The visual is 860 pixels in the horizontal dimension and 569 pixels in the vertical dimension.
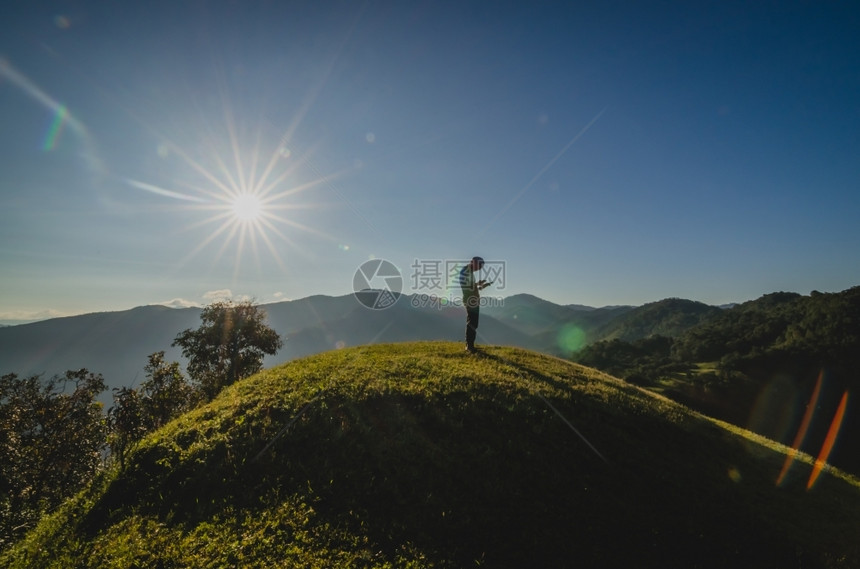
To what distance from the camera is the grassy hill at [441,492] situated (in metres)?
6.70

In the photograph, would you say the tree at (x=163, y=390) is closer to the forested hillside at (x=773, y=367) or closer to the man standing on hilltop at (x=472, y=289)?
the man standing on hilltop at (x=472, y=289)

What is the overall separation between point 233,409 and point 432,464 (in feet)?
24.0

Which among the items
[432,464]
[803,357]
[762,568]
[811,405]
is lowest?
[811,405]

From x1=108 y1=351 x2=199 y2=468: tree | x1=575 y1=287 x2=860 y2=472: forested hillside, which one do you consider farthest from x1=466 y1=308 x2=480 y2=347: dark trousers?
x1=575 y1=287 x2=860 y2=472: forested hillside

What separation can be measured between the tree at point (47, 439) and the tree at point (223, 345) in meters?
7.84

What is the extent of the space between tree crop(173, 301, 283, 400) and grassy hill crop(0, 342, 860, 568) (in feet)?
90.5

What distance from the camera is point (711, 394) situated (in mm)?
93375

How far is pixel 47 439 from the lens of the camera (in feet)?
85.4

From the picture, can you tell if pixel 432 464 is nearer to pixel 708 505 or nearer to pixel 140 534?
pixel 140 534

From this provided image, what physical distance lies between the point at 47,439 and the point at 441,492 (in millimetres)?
36198

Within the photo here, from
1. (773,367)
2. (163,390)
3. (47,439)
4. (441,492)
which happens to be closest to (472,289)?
(441,492)

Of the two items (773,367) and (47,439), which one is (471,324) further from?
(773,367)

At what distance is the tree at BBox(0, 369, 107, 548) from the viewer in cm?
2233

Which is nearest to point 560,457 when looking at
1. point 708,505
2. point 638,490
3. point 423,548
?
point 638,490
